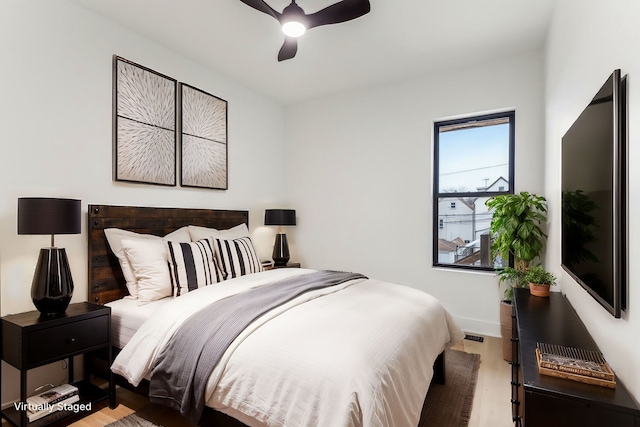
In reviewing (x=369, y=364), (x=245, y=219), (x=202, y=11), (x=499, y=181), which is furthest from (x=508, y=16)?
(x=245, y=219)

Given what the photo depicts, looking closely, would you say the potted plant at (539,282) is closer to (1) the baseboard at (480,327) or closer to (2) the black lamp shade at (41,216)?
(1) the baseboard at (480,327)

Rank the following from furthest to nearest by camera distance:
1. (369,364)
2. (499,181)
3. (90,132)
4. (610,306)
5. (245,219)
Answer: (245,219), (499,181), (90,132), (369,364), (610,306)

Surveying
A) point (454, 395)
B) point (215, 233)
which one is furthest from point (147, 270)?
point (454, 395)

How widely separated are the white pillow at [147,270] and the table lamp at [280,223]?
1767mm

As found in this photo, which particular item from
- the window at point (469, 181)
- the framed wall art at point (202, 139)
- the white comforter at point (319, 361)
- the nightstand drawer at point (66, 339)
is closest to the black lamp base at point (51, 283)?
the nightstand drawer at point (66, 339)

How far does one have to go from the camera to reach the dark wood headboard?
2621 millimetres

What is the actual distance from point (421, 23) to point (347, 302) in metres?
2.30

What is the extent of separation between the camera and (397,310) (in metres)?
2.11

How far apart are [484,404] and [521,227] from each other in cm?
150

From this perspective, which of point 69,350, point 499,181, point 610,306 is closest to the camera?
point 610,306

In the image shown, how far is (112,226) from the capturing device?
2.75 m

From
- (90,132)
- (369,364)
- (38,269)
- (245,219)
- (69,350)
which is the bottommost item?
(69,350)

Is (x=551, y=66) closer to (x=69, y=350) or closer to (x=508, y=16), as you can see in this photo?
(x=508, y=16)

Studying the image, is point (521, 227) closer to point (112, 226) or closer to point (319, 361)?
point (319, 361)
